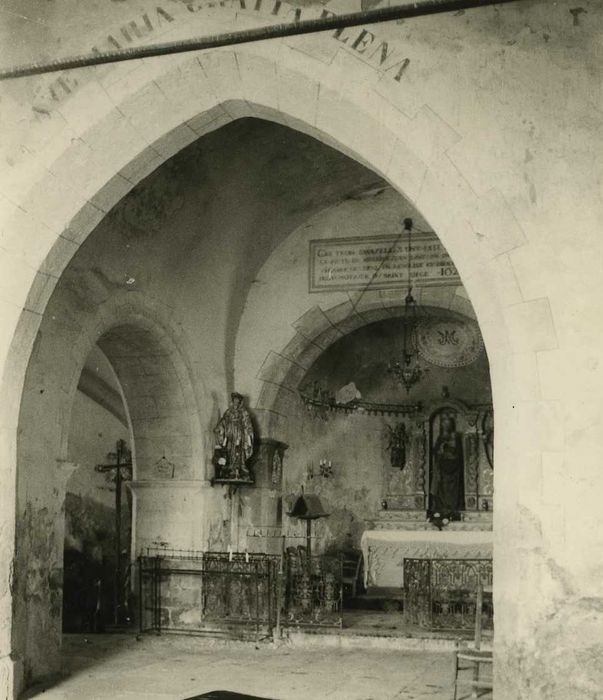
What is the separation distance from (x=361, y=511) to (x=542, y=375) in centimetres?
795

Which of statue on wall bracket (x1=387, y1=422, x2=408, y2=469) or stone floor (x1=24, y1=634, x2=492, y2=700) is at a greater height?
statue on wall bracket (x1=387, y1=422, x2=408, y2=469)

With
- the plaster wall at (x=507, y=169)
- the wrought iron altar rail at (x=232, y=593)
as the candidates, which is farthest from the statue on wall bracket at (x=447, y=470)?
the plaster wall at (x=507, y=169)

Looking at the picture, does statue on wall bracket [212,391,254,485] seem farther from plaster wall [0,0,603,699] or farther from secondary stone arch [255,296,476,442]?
plaster wall [0,0,603,699]

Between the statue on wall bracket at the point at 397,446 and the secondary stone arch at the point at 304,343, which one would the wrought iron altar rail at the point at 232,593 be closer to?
the secondary stone arch at the point at 304,343

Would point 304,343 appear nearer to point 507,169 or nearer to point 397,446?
point 397,446

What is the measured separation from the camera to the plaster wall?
200 inches

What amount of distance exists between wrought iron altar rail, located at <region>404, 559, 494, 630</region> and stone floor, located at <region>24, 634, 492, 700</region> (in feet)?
1.43

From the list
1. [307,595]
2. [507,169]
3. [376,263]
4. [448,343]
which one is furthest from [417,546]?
[507,169]

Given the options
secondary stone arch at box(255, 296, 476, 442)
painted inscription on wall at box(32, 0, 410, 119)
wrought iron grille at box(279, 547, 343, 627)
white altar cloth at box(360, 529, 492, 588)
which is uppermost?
painted inscription on wall at box(32, 0, 410, 119)

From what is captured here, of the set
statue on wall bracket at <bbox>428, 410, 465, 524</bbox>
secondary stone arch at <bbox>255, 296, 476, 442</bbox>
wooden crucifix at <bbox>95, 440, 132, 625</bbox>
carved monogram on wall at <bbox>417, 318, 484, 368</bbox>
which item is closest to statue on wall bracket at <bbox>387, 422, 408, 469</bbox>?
statue on wall bracket at <bbox>428, 410, 465, 524</bbox>

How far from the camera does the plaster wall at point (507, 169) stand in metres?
5.09

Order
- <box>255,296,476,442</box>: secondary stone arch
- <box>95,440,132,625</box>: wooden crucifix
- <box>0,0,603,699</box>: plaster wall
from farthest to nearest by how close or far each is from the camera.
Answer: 1. <box>95,440,132,625</box>: wooden crucifix
2. <box>255,296,476,442</box>: secondary stone arch
3. <box>0,0,603,699</box>: plaster wall

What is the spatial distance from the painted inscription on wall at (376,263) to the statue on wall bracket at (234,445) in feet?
4.86

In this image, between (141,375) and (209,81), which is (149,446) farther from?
(209,81)
